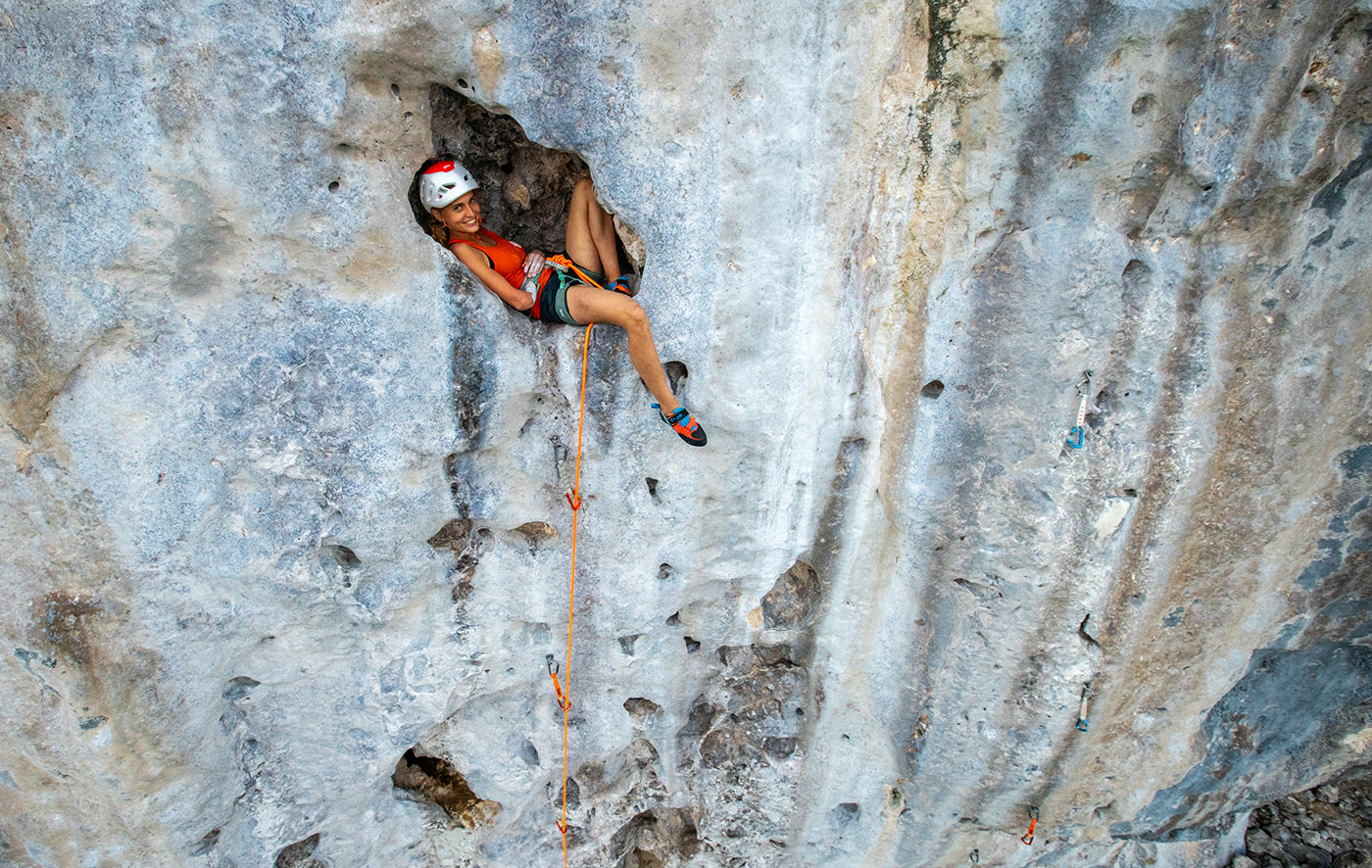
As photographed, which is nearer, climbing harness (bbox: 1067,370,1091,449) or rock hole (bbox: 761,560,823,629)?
climbing harness (bbox: 1067,370,1091,449)

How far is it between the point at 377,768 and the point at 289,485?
138cm

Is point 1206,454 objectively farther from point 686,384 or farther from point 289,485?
point 289,485

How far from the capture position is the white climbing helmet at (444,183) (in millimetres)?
2355

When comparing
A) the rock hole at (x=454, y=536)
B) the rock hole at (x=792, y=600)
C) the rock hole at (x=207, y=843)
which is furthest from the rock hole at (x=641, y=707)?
the rock hole at (x=207, y=843)

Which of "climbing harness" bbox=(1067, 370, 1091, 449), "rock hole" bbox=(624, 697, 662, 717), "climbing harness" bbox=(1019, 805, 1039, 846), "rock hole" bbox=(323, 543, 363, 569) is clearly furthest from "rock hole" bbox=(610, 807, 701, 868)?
"climbing harness" bbox=(1067, 370, 1091, 449)

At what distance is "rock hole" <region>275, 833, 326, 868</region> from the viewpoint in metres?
3.08

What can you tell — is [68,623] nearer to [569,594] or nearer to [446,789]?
[569,594]

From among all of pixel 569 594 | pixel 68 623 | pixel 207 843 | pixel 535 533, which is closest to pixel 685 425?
pixel 535 533

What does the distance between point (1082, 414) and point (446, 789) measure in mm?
3152

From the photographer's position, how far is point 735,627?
3.25 m

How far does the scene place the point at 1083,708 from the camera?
9.59 feet

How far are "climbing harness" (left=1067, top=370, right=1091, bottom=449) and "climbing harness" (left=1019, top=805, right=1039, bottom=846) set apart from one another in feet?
5.68

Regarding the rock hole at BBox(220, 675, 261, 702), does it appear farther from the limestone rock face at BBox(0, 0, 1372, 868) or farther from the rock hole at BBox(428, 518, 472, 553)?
the rock hole at BBox(428, 518, 472, 553)

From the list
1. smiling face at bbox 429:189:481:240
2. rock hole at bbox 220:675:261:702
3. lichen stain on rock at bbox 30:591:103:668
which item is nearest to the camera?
lichen stain on rock at bbox 30:591:103:668
